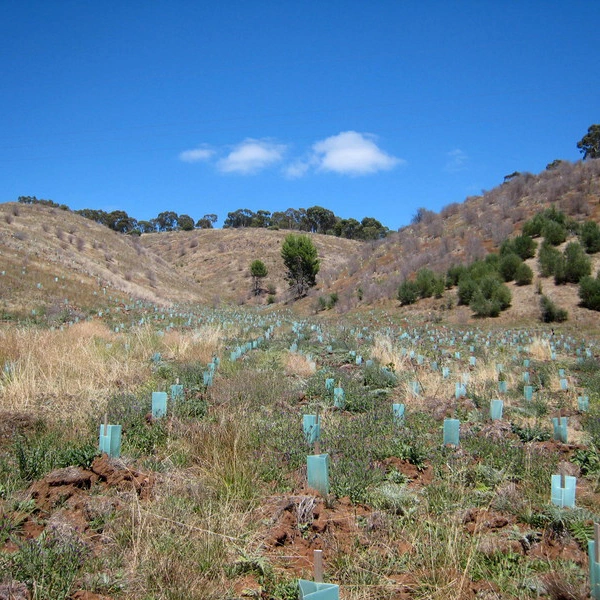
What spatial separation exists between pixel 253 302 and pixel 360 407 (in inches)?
1710

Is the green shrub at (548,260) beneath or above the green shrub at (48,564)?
above

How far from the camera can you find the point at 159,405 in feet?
15.2

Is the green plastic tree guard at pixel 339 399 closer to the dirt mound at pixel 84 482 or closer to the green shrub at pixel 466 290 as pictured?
the dirt mound at pixel 84 482

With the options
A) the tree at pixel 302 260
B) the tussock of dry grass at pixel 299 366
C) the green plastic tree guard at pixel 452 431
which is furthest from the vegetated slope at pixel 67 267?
the green plastic tree guard at pixel 452 431

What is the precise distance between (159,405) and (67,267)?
25.2m

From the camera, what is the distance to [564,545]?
277 cm

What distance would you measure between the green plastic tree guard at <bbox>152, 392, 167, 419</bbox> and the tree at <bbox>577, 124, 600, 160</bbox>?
5867 centimetres

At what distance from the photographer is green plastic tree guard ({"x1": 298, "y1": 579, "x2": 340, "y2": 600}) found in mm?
2010

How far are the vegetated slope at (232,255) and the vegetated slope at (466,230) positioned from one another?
1725cm

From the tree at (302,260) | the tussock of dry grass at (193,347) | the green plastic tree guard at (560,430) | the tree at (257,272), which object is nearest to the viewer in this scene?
the green plastic tree guard at (560,430)

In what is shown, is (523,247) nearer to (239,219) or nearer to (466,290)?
(466,290)

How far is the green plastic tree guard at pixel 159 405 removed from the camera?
462cm

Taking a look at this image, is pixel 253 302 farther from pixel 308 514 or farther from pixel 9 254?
pixel 308 514

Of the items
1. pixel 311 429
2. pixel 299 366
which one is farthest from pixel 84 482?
pixel 299 366
